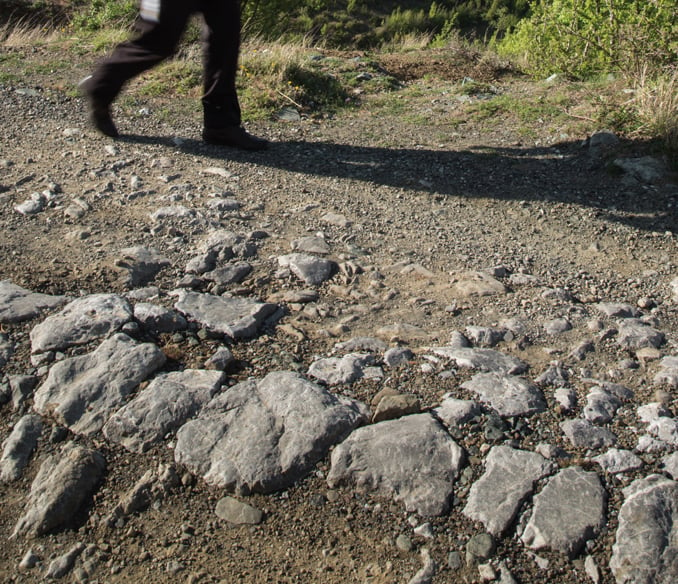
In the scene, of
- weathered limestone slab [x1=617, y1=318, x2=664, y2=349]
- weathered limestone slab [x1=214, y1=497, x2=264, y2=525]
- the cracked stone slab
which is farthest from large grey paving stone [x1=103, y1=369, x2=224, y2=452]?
weathered limestone slab [x1=617, y1=318, x2=664, y2=349]

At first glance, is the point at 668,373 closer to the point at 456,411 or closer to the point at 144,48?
the point at 456,411

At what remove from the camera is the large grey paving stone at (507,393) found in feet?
7.57

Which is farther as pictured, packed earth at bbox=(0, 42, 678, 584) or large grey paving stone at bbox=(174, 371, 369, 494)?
large grey paving stone at bbox=(174, 371, 369, 494)

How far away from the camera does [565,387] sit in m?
2.41

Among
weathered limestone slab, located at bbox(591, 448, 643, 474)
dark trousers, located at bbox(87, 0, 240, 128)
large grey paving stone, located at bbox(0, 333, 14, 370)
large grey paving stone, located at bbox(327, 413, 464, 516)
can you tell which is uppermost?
→ dark trousers, located at bbox(87, 0, 240, 128)

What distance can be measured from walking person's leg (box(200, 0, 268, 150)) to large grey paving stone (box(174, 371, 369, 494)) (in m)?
2.15

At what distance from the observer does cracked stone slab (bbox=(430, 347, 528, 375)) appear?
248cm

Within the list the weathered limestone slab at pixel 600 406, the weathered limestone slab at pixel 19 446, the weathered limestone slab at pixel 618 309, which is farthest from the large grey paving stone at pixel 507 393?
the weathered limestone slab at pixel 19 446

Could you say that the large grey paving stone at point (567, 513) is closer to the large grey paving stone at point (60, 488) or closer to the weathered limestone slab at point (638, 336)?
the weathered limestone slab at point (638, 336)

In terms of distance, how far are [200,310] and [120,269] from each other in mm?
488

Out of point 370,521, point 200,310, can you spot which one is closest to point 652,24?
point 200,310

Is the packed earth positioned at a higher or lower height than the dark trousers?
lower

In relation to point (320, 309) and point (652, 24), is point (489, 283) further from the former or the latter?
point (652, 24)

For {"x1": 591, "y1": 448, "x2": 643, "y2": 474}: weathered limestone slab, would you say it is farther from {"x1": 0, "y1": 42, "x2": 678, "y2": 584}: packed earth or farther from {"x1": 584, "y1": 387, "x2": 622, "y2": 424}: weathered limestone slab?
{"x1": 584, "y1": 387, "x2": 622, "y2": 424}: weathered limestone slab
